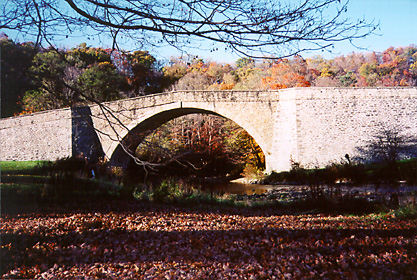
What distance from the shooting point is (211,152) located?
1623 centimetres

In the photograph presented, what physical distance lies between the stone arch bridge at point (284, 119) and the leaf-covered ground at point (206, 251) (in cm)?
938

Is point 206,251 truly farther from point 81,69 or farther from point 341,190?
point 341,190

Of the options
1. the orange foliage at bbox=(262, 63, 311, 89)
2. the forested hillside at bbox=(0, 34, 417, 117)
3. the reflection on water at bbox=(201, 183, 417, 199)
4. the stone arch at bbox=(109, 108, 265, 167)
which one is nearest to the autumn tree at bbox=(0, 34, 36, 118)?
the forested hillside at bbox=(0, 34, 417, 117)

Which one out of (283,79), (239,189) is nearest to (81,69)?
(239,189)

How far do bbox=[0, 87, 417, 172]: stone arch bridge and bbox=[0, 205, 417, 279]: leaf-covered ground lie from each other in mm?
9380

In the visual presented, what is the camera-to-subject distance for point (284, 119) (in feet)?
48.7

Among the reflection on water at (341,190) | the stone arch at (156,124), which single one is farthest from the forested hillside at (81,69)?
the stone arch at (156,124)

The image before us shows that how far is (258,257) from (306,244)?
0.47 m

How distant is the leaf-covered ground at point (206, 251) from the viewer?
2.22 m

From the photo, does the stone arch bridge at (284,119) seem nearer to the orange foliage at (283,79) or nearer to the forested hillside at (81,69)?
the orange foliage at (283,79)

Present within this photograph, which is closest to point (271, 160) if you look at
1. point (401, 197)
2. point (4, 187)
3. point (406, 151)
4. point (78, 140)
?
point (406, 151)

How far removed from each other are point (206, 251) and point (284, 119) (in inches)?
502

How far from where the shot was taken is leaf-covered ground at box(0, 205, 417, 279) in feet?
7.29

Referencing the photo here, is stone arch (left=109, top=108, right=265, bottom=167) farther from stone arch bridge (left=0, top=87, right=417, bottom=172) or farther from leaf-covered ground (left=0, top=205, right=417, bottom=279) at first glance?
leaf-covered ground (left=0, top=205, right=417, bottom=279)
